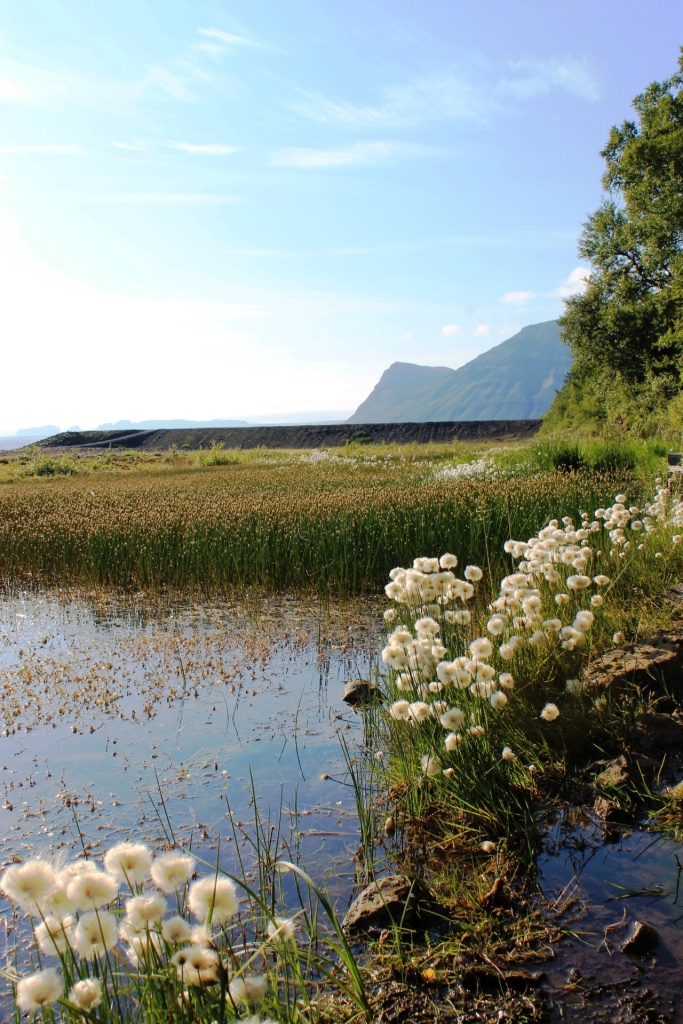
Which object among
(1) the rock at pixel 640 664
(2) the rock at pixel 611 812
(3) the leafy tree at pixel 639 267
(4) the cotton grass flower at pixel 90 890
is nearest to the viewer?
(4) the cotton grass flower at pixel 90 890

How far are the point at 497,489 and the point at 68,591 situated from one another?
23.7ft

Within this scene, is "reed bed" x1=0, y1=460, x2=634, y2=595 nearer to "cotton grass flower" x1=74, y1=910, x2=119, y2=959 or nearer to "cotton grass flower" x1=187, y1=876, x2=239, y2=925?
"cotton grass flower" x1=187, y1=876, x2=239, y2=925

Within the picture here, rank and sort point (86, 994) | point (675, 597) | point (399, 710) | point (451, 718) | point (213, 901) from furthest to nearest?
point (675, 597)
point (399, 710)
point (451, 718)
point (213, 901)
point (86, 994)

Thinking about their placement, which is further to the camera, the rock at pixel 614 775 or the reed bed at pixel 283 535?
the reed bed at pixel 283 535

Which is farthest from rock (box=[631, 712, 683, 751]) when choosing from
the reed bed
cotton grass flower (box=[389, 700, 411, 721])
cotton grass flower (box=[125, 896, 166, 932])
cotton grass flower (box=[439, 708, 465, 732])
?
the reed bed

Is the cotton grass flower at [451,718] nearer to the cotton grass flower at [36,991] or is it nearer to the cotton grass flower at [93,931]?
the cotton grass flower at [93,931]

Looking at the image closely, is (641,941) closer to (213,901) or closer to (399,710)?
(399,710)

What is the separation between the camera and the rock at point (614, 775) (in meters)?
4.51

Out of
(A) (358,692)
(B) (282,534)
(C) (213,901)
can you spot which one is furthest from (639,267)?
(C) (213,901)

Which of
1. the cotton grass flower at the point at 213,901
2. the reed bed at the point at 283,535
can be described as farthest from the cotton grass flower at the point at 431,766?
the reed bed at the point at 283,535

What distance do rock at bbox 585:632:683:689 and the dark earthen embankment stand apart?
48.2 metres

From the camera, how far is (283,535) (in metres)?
12.4

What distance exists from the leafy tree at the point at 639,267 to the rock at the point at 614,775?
27205mm

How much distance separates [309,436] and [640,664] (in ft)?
189
